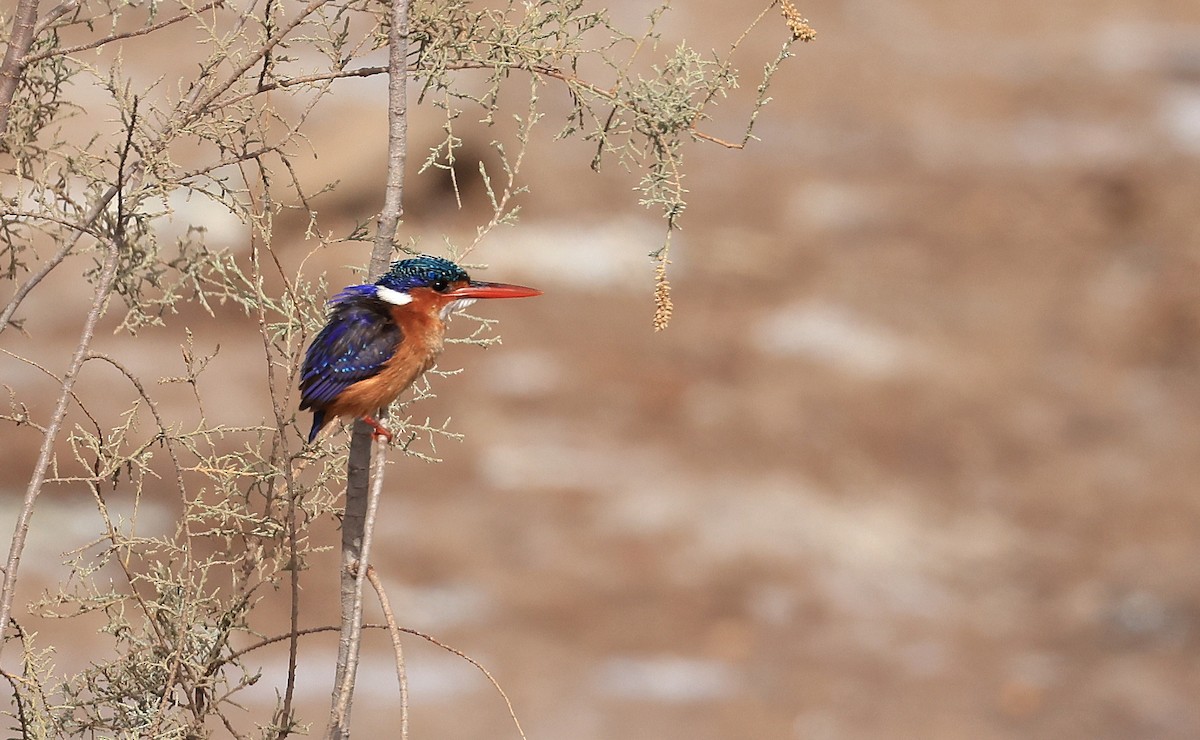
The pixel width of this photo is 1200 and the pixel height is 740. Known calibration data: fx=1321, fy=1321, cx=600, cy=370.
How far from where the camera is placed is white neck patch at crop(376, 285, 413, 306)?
131 inches

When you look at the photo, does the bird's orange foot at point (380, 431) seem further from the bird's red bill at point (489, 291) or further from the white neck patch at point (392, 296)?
the bird's red bill at point (489, 291)

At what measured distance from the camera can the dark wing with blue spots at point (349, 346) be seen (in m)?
3.48

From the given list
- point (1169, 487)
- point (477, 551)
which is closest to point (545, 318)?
point (477, 551)

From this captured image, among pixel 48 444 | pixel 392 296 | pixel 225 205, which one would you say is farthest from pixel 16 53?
pixel 392 296

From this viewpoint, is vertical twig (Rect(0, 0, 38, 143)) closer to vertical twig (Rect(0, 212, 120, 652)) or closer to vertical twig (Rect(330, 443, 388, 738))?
vertical twig (Rect(0, 212, 120, 652))

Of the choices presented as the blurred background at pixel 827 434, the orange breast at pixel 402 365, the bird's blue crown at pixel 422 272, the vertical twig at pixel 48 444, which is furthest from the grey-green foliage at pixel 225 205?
the blurred background at pixel 827 434

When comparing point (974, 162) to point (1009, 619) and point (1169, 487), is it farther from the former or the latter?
point (1009, 619)

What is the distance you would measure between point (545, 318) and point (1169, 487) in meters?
5.92

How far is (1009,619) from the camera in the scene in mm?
10414

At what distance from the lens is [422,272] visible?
12.1 feet

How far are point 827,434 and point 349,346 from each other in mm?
8819

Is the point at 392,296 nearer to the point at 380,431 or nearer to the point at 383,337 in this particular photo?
the point at 383,337

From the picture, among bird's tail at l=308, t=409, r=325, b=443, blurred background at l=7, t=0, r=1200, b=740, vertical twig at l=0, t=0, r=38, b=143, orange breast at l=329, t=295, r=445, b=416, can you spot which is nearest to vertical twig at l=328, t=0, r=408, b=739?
orange breast at l=329, t=295, r=445, b=416

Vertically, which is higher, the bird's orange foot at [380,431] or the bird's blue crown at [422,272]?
the bird's blue crown at [422,272]
